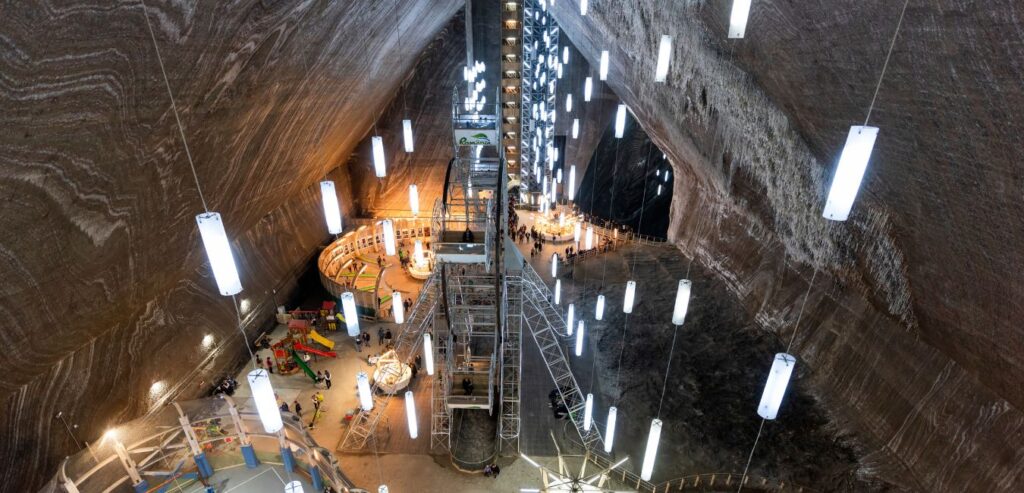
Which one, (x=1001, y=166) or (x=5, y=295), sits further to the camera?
(x=5, y=295)

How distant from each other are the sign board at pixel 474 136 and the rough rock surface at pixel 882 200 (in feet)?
13.6

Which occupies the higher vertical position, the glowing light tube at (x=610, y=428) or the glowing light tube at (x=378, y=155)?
the glowing light tube at (x=378, y=155)

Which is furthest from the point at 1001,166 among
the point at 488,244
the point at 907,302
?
the point at 488,244

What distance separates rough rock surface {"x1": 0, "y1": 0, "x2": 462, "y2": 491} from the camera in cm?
491

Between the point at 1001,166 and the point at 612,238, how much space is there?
53.6 ft

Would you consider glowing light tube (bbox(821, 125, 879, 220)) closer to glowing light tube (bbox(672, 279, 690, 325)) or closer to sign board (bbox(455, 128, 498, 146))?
glowing light tube (bbox(672, 279, 690, 325))

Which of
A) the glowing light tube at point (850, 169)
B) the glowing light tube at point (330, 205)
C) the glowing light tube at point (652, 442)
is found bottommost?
the glowing light tube at point (652, 442)

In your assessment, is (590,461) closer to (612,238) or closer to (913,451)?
(913,451)

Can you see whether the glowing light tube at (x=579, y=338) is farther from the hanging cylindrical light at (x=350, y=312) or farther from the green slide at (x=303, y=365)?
the green slide at (x=303, y=365)

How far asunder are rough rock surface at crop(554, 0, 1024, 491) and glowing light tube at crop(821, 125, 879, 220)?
0.89 meters

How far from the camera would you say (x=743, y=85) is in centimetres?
879

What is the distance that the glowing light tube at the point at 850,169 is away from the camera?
3645 mm

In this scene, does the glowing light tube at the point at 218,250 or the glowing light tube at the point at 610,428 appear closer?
the glowing light tube at the point at 218,250

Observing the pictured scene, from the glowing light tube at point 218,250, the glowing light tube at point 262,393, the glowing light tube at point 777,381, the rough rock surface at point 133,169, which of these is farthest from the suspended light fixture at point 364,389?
the glowing light tube at point 777,381
